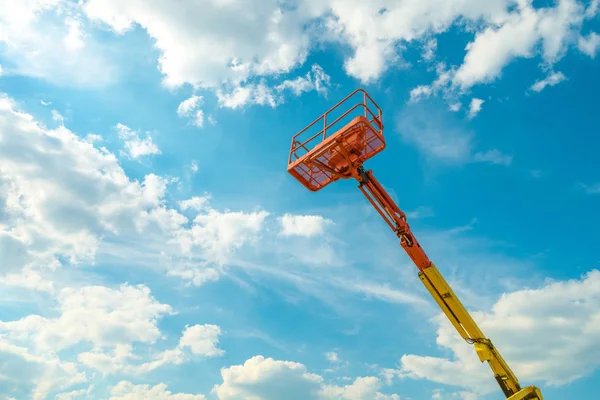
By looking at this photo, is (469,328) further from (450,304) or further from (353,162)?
(353,162)

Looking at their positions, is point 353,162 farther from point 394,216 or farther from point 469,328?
point 469,328

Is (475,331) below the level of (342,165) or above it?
below

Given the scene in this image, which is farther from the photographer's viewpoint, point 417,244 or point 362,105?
point 417,244

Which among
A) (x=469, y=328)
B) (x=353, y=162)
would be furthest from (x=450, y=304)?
(x=353, y=162)

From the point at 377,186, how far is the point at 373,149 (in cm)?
143

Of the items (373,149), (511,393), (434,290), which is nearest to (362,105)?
(373,149)

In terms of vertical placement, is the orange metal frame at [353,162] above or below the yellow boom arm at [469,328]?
above

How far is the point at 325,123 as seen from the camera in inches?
592

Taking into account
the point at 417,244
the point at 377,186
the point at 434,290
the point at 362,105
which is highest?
the point at 362,105

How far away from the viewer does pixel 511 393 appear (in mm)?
15359

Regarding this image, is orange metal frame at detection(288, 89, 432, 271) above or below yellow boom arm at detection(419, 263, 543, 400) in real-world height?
above

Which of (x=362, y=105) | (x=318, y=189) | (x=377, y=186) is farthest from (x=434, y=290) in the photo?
(x=362, y=105)

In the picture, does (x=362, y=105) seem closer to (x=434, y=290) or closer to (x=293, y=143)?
(x=293, y=143)

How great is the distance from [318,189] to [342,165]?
4.31ft
